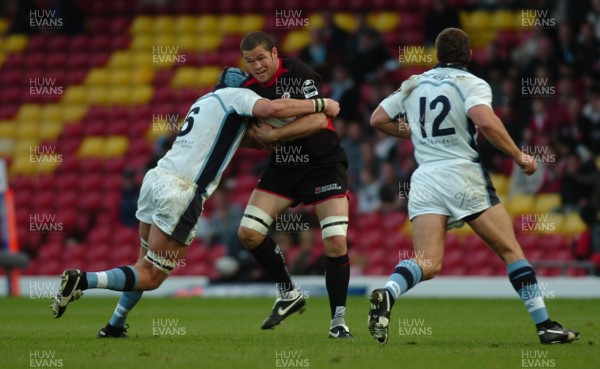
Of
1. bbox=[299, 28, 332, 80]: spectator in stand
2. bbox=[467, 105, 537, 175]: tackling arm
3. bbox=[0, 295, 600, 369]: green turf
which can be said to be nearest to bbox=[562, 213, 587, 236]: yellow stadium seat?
bbox=[0, 295, 600, 369]: green turf

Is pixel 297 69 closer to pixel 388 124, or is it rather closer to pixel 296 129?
pixel 296 129

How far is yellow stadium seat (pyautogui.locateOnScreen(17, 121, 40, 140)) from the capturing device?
21.2 metres

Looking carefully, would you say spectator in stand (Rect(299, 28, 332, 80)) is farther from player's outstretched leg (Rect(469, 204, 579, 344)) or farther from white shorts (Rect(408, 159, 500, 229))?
player's outstretched leg (Rect(469, 204, 579, 344))

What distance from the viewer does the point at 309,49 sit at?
19.0 meters

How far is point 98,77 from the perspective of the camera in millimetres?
21672

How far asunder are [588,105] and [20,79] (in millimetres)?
11345

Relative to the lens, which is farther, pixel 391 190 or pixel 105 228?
pixel 105 228

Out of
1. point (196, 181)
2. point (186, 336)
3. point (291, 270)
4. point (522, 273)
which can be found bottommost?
point (291, 270)

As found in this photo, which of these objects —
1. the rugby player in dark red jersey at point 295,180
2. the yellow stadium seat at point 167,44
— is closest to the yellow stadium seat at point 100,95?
the yellow stadium seat at point 167,44

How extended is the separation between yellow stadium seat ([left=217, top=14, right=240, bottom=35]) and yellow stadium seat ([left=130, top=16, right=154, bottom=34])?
1.50 m

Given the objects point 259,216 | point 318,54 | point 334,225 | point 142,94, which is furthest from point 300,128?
point 142,94

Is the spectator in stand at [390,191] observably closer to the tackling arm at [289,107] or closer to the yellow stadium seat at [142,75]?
the yellow stadium seat at [142,75]

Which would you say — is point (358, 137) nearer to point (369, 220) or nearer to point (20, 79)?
point (369, 220)

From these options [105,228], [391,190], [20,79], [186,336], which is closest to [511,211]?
[391,190]
